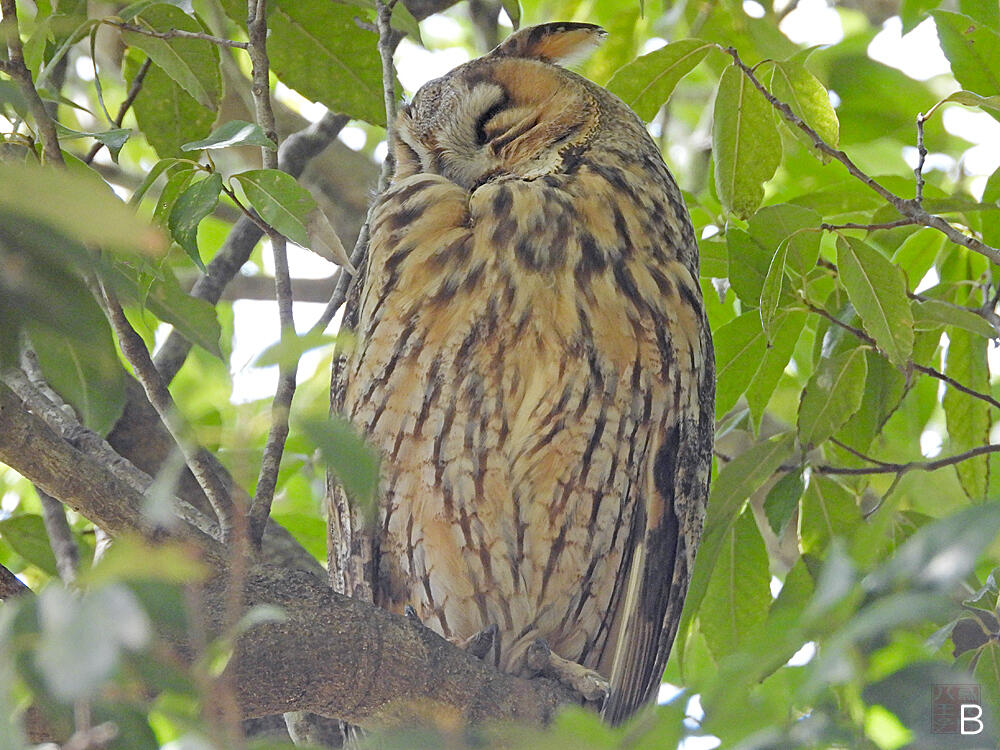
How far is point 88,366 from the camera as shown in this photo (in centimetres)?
84

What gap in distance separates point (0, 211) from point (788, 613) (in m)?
0.48

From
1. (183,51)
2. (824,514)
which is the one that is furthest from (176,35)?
(824,514)

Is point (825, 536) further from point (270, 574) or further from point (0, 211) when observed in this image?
point (0, 211)

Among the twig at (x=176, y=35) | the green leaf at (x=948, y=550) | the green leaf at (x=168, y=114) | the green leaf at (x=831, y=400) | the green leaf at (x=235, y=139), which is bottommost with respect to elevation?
the green leaf at (x=948, y=550)

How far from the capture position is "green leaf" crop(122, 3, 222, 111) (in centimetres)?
157

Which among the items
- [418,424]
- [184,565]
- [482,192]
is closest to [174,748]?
[184,565]

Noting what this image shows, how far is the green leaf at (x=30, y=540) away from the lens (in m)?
1.73

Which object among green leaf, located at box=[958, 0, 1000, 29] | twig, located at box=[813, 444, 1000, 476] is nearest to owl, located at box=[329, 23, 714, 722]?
twig, located at box=[813, 444, 1000, 476]

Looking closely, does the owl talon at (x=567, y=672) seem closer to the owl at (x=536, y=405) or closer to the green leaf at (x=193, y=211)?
the owl at (x=536, y=405)

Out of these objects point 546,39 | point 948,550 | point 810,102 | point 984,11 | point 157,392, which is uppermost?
point 546,39

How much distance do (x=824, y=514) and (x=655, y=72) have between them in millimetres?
775

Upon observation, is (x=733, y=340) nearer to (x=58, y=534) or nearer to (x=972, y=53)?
(x=972, y=53)

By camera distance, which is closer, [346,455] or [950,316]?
[346,455]

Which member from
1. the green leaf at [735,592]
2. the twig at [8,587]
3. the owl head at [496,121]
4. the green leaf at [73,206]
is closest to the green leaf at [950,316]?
the green leaf at [735,592]
